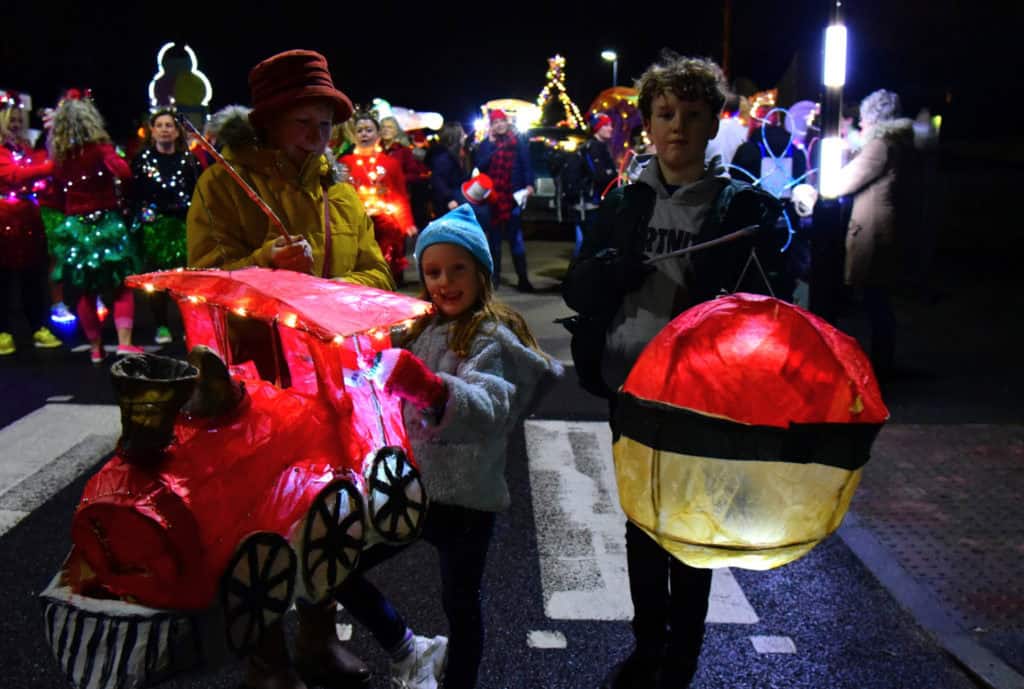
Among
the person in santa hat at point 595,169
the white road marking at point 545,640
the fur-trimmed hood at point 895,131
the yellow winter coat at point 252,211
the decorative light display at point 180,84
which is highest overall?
the decorative light display at point 180,84

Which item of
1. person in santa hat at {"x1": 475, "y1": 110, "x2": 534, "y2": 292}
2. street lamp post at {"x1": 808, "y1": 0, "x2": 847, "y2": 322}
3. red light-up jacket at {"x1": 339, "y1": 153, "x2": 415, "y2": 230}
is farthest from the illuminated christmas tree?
street lamp post at {"x1": 808, "y1": 0, "x2": 847, "y2": 322}

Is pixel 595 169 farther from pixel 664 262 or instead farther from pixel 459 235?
pixel 459 235

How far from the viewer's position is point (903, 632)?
144 inches

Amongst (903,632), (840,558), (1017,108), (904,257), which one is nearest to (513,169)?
(904,257)

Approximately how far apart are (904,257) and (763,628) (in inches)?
179

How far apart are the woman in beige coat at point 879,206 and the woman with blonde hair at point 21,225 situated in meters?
6.50

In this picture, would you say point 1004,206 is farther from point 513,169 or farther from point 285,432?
point 285,432

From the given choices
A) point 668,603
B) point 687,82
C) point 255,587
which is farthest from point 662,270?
point 255,587

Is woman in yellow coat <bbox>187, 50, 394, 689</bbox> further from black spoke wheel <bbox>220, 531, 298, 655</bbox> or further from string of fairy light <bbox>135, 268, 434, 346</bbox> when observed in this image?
black spoke wheel <bbox>220, 531, 298, 655</bbox>

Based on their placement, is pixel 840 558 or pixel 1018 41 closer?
pixel 840 558

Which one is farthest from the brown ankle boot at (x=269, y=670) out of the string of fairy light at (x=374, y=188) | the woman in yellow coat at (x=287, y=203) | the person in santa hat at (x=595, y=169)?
the person in santa hat at (x=595, y=169)

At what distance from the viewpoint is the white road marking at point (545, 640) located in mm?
3504

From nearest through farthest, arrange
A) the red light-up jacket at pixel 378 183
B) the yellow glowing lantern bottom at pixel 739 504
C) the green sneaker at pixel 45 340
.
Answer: the yellow glowing lantern bottom at pixel 739 504, the green sneaker at pixel 45 340, the red light-up jacket at pixel 378 183

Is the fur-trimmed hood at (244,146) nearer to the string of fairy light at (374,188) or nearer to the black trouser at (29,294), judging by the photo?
the black trouser at (29,294)
